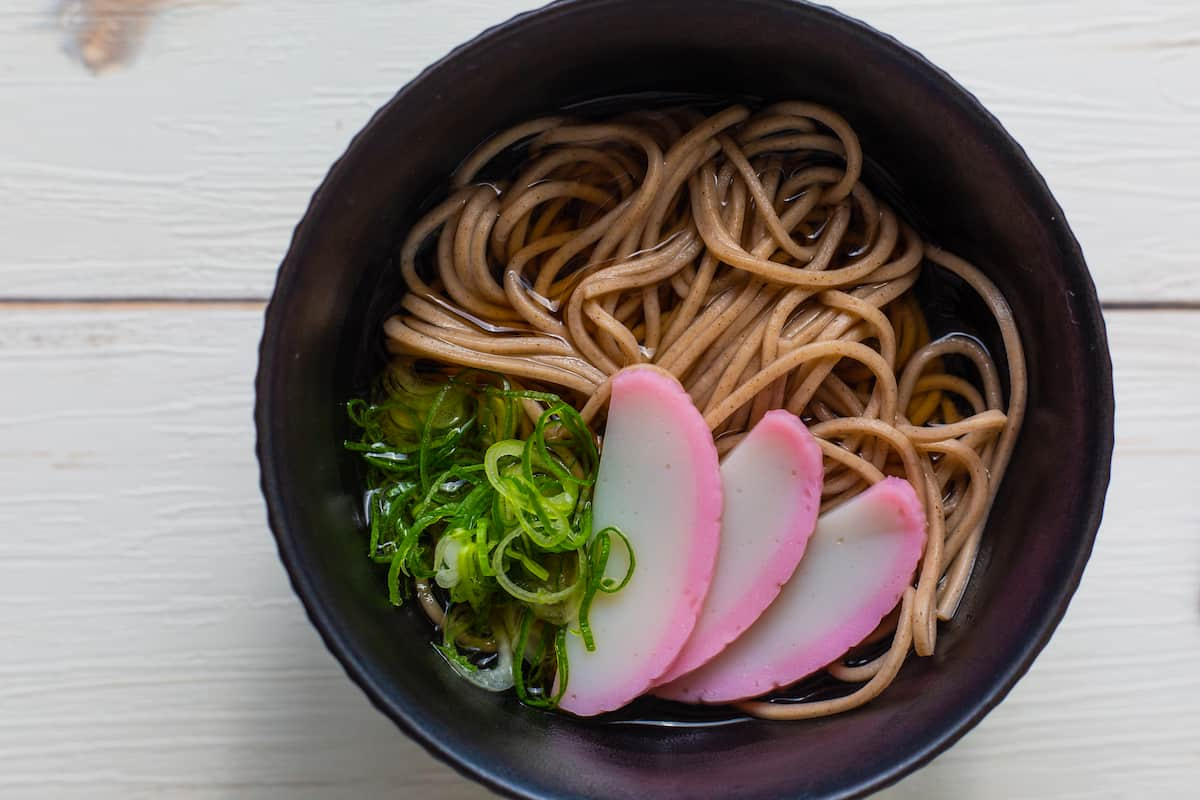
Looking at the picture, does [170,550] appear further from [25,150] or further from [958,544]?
[958,544]

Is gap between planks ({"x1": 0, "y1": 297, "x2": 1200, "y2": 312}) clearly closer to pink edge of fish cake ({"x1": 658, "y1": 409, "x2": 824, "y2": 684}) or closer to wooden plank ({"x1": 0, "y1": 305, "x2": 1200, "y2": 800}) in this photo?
wooden plank ({"x1": 0, "y1": 305, "x2": 1200, "y2": 800})

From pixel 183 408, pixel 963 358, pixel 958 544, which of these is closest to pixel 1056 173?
pixel 963 358

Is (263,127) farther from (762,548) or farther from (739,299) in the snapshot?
(762,548)

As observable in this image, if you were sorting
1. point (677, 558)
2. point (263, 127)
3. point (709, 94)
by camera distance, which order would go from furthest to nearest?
1. point (263, 127)
2. point (709, 94)
3. point (677, 558)

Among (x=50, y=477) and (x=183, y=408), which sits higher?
(x=183, y=408)

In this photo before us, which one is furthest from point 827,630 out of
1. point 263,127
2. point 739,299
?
point 263,127

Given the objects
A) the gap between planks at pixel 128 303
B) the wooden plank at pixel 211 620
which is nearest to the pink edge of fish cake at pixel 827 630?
the wooden plank at pixel 211 620
